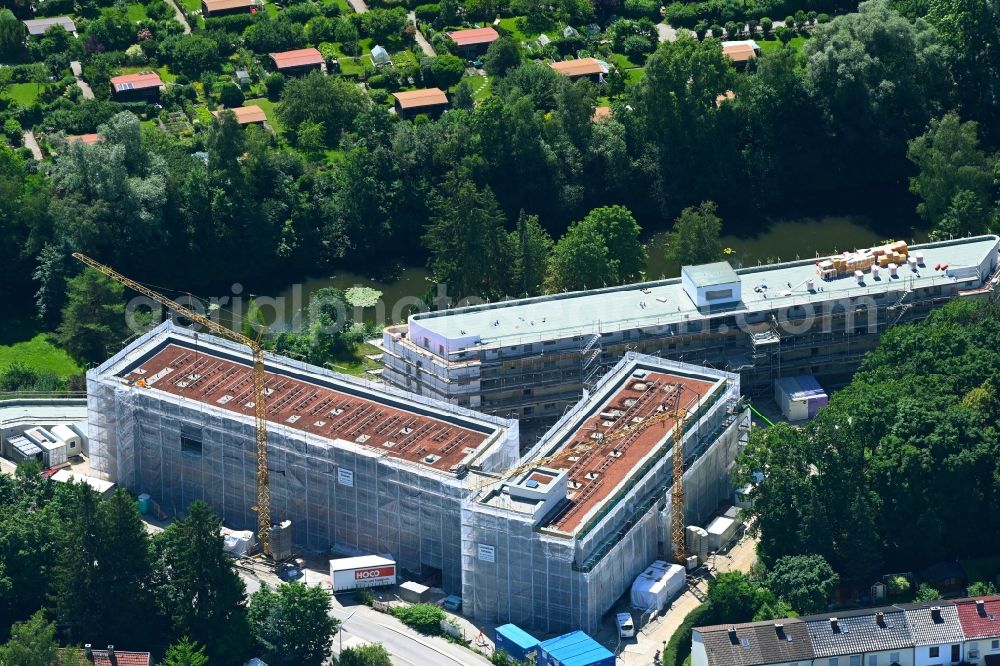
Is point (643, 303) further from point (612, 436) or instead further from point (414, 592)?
point (414, 592)

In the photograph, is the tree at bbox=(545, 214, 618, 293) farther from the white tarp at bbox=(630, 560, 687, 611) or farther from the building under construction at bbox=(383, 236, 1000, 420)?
the white tarp at bbox=(630, 560, 687, 611)

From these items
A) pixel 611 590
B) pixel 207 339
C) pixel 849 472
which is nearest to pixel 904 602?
pixel 849 472

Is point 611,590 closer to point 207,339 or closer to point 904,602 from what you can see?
point 904,602

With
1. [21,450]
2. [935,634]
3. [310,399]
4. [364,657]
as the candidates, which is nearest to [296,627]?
[364,657]

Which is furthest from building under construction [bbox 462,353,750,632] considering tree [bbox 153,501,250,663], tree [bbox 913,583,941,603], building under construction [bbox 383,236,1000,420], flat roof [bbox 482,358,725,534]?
tree [bbox 913,583,941,603]

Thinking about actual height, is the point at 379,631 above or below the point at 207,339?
below

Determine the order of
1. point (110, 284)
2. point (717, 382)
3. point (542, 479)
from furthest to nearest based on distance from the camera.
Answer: point (110, 284), point (717, 382), point (542, 479)

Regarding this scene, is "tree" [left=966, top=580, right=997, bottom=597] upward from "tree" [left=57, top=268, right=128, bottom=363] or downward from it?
downward
